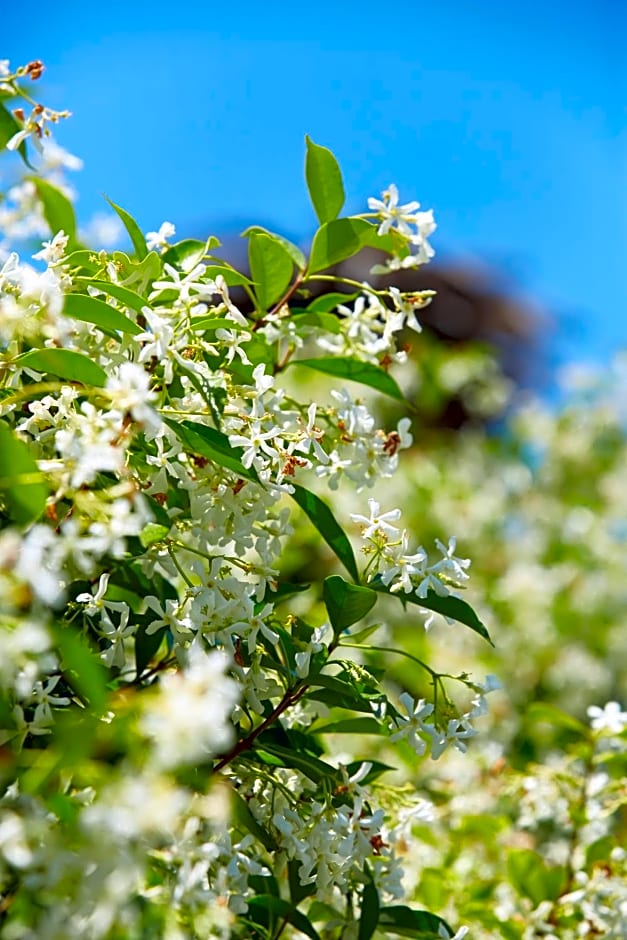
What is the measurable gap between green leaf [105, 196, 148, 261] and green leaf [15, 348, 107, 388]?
0.57 ft

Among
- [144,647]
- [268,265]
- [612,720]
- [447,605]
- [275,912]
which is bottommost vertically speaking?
[275,912]

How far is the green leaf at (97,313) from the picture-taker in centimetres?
67

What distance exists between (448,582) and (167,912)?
309 millimetres

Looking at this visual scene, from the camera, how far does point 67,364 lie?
0.65 metres

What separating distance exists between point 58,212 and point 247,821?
51cm

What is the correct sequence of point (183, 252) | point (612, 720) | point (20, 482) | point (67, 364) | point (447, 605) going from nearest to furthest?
point (20, 482), point (67, 364), point (447, 605), point (183, 252), point (612, 720)

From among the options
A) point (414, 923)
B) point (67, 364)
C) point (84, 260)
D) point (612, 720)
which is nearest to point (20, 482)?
point (67, 364)

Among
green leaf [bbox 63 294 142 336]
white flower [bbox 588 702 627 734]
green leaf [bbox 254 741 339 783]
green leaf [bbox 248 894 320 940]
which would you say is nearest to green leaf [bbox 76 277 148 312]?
green leaf [bbox 63 294 142 336]

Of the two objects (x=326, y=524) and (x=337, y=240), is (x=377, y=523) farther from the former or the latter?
(x=337, y=240)

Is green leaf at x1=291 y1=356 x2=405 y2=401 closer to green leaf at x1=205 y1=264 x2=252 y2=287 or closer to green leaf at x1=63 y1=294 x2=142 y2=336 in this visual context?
green leaf at x1=205 y1=264 x2=252 y2=287

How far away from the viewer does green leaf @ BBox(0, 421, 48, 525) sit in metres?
0.50

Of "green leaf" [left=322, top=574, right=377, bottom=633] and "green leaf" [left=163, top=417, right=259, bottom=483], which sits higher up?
"green leaf" [left=163, top=417, right=259, bottom=483]

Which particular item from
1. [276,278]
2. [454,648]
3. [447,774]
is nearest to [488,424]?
[454,648]

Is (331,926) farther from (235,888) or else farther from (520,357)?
(520,357)
